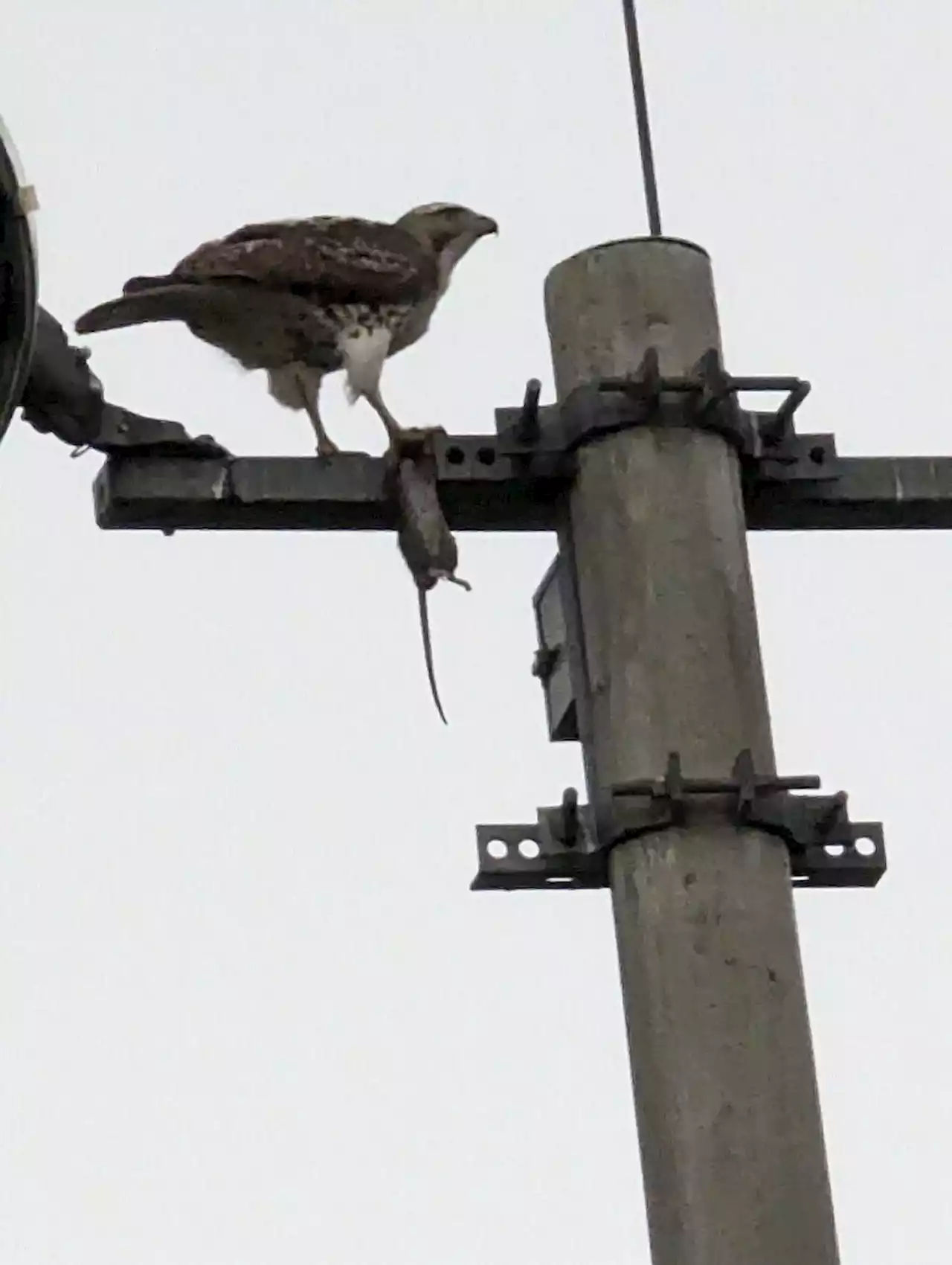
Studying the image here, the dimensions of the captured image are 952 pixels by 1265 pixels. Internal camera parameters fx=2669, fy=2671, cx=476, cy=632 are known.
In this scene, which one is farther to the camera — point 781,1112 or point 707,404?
point 707,404

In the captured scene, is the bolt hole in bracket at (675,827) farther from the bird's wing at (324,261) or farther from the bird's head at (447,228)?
the bird's head at (447,228)

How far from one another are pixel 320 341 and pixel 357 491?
1787 millimetres

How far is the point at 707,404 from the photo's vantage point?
400 cm

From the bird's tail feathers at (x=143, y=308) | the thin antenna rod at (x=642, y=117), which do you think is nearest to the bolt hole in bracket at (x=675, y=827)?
the thin antenna rod at (x=642, y=117)

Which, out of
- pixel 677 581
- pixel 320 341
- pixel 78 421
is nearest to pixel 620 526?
pixel 677 581

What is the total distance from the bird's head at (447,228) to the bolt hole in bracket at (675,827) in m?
3.24

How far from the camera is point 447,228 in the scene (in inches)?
285

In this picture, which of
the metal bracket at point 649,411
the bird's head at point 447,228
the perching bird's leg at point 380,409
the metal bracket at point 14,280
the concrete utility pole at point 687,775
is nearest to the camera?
the metal bracket at point 14,280

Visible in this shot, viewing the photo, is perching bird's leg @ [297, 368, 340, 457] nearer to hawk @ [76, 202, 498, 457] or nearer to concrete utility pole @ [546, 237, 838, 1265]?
hawk @ [76, 202, 498, 457]

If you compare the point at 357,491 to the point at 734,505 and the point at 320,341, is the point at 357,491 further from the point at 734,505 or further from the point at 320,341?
the point at 320,341

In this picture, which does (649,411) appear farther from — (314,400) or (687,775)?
(314,400)

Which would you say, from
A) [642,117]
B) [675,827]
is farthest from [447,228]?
[675,827]

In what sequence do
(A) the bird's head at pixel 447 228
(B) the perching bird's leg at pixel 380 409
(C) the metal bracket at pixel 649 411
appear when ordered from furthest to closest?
(A) the bird's head at pixel 447 228 → (B) the perching bird's leg at pixel 380 409 → (C) the metal bracket at pixel 649 411

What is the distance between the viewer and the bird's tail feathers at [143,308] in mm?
5117
